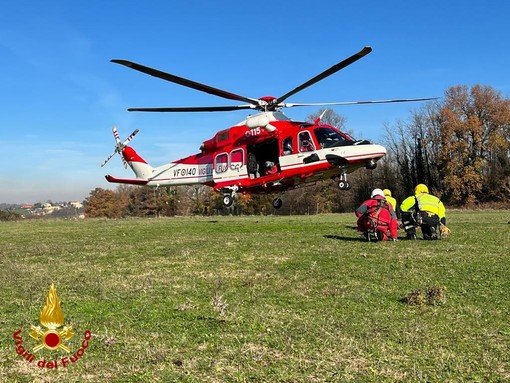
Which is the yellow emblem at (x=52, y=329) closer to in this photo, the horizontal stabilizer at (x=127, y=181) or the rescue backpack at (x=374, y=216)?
the rescue backpack at (x=374, y=216)

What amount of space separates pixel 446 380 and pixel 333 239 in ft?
31.1

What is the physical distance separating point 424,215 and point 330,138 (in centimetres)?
637

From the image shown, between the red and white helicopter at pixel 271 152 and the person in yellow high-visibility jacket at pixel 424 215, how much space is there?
15.0ft

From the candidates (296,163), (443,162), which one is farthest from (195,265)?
(443,162)

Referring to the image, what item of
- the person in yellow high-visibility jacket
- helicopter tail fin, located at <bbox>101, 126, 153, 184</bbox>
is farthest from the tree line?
the person in yellow high-visibility jacket

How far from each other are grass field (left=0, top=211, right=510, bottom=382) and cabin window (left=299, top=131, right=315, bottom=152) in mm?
8706

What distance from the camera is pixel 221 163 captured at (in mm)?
20109

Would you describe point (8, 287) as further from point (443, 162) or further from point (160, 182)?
point (443, 162)

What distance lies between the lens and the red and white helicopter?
17141mm

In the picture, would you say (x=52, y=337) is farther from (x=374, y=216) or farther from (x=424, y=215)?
(x=424, y=215)

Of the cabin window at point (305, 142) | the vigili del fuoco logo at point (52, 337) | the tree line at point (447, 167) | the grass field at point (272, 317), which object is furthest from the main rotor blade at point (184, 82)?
the tree line at point (447, 167)

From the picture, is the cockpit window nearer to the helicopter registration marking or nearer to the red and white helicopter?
the red and white helicopter

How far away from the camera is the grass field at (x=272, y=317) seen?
3.58 meters

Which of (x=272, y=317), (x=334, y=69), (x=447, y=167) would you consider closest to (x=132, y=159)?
(x=334, y=69)
